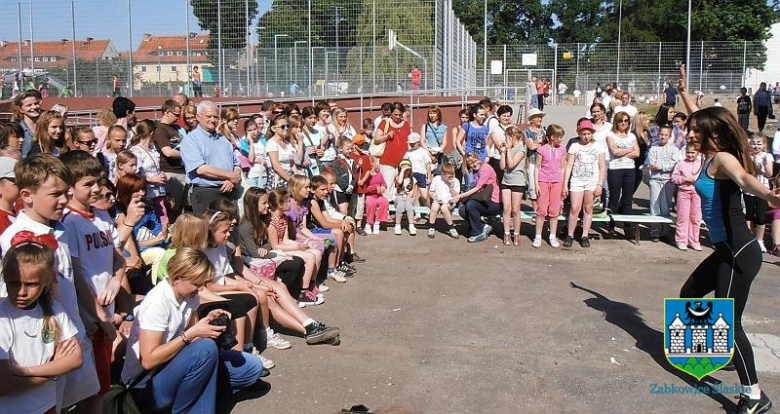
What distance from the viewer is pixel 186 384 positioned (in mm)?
4410

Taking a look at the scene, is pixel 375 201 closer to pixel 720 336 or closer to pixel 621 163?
pixel 621 163

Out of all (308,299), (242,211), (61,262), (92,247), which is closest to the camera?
(61,262)

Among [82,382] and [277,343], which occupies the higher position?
[82,382]

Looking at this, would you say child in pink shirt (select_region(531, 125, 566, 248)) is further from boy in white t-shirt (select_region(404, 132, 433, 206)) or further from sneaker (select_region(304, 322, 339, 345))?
sneaker (select_region(304, 322, 339, 345))

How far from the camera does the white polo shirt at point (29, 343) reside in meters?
3.31

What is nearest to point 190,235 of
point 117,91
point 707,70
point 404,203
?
point 404,203

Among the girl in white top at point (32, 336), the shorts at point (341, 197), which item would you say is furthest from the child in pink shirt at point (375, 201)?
the girl in white top at point (32, 336)

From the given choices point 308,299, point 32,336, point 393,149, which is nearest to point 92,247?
point 32,336

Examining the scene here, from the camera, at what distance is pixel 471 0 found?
74375 millimetres

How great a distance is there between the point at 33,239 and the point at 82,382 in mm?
819

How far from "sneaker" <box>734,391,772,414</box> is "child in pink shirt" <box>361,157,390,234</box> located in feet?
21.6

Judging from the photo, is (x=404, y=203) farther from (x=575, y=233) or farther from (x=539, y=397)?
(x=539, y=397)

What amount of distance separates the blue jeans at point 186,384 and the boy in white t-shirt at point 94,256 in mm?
275

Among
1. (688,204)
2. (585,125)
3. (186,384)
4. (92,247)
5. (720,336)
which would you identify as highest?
(585,125)
